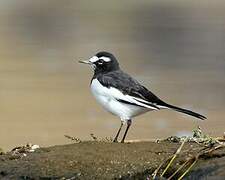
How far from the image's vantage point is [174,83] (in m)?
18.8

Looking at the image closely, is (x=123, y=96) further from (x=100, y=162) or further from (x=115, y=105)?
(x=100, y=162)

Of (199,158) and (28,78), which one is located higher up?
(199,158)

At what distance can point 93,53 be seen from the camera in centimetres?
2334

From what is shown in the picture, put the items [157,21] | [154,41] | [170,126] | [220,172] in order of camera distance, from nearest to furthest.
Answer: [220,172] → [170,126] → [154,41] → [157,21]

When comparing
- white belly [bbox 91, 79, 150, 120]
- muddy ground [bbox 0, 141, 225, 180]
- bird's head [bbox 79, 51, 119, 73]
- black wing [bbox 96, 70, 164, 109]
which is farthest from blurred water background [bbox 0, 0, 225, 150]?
muddy ground [bbox 0, 141, 225, 180]

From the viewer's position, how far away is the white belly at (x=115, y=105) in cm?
800

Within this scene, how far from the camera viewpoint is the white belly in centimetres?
800

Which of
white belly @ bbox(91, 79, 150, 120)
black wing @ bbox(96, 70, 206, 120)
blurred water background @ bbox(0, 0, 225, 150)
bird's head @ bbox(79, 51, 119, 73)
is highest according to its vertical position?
bird's head @ bbox(79, 51, 119, 73)

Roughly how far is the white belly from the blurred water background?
14.0 feet

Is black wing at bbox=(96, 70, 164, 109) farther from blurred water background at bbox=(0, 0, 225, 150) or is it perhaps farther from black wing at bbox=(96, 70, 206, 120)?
blurred water background at bbox=(0, 0, 225, 150)

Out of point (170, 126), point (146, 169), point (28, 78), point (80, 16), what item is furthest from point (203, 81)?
point (80, 16)

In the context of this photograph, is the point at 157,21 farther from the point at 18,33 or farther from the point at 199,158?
the point at 199,158

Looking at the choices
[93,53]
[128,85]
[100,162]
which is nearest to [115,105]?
[128,85]

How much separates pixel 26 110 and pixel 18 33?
14985 mm
